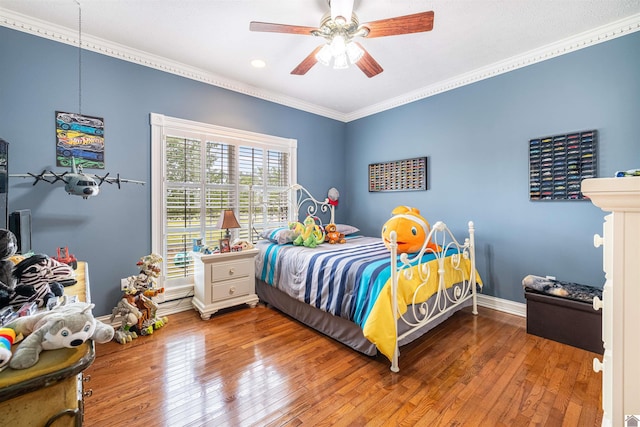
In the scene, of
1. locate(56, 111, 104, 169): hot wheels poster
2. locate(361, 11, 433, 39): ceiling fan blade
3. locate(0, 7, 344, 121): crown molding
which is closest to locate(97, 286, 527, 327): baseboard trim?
locate(56, 111, 104, 169): hot wheels poster

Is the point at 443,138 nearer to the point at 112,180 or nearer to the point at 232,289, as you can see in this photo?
the point at 232,289

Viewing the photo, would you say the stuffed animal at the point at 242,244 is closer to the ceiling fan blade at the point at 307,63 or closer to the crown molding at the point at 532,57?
the ceiling fan blade at the point at 307,63

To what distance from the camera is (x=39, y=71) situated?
232 centimetres

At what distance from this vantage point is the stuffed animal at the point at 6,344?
1.78 feet

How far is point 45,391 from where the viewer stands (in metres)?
0.56

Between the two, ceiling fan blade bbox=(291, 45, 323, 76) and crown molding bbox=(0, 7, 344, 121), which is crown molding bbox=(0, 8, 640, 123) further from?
ceiling fan blade bbox=(291, 45, 323, 76)

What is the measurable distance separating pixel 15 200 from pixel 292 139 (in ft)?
9.41

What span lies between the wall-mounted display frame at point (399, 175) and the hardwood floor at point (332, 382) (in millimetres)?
1883

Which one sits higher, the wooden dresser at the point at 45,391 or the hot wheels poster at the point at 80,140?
the hot wheels poster at the point at 80,140

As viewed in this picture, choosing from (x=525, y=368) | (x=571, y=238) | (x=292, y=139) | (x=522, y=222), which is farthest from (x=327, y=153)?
(x=525, y=368)

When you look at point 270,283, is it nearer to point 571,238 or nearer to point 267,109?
point 267,109

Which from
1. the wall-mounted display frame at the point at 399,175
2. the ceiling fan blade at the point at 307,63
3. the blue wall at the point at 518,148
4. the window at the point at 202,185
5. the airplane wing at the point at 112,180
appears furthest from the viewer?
the wall-mounted display frame at the point at 399,175

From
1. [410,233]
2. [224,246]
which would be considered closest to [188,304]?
[224,246]

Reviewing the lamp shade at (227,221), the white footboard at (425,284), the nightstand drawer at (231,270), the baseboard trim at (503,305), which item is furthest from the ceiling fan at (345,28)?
the baseboard trim at (503,305)
